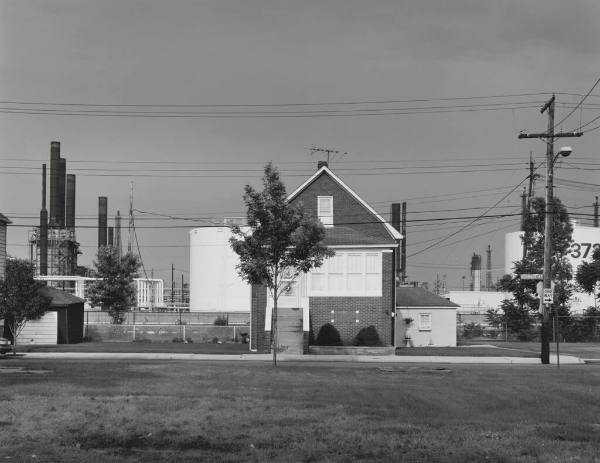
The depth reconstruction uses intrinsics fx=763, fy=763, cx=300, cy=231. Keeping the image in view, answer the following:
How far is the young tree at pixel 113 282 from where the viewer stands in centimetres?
6350

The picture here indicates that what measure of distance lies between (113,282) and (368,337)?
96.2 ft

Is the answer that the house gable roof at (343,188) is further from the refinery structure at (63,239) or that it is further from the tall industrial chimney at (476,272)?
the tall industrial chimney at (476,272)

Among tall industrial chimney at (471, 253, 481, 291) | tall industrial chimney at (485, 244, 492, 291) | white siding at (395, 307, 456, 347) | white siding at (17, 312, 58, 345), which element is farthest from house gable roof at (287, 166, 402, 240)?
tall industrial chimney at (485, 244, 492, 291)

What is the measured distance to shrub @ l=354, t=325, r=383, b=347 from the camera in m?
41.6

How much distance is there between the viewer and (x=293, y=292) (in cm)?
4222

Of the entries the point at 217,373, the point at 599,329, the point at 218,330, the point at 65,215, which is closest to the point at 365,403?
the point at 217,373

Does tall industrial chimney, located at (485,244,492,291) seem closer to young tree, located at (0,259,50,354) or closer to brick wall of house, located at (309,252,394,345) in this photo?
brick wall of house, located at (309,252,394,345)

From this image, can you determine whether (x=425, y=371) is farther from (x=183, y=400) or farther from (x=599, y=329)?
(x=599, y=329)

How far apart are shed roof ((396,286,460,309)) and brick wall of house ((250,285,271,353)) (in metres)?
12.1

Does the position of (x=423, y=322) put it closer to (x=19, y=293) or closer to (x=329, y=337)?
(x=329, y=337)

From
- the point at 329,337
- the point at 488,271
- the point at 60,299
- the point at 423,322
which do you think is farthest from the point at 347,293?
the point at 488,271

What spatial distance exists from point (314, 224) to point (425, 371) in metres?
6.31

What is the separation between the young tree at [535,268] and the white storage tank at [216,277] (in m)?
31.6

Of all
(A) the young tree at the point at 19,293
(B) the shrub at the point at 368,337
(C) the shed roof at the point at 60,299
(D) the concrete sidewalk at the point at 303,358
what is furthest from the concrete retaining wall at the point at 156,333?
(A) the young tree at the point at 19,293
